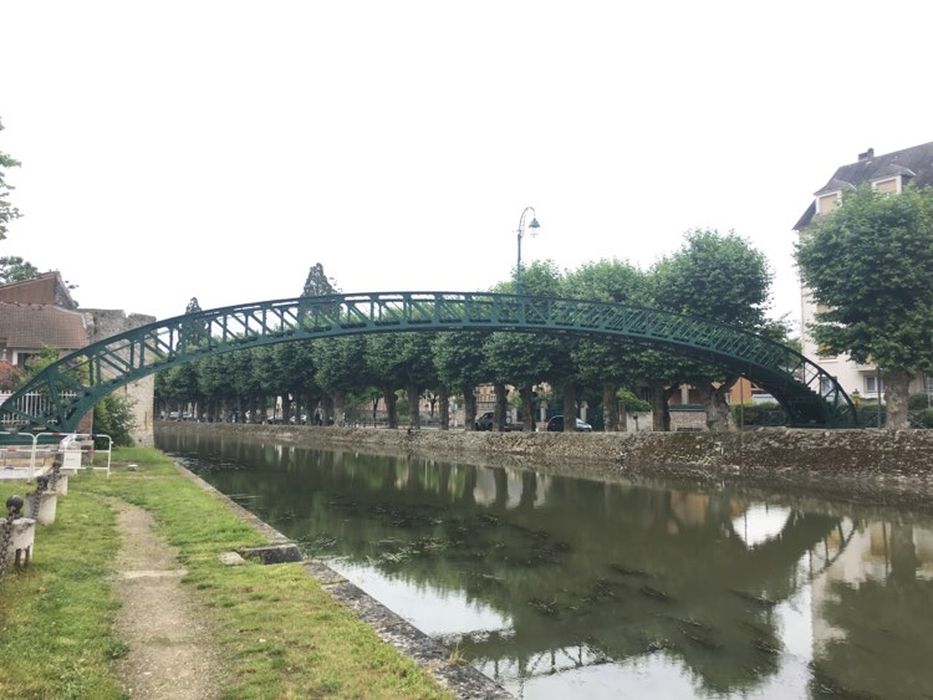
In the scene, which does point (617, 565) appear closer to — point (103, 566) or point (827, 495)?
point (103, 566)

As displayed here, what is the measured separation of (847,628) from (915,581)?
3654mm

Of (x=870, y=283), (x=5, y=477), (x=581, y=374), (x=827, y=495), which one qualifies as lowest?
(x=827, y=495)

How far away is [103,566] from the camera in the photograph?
31.6ft

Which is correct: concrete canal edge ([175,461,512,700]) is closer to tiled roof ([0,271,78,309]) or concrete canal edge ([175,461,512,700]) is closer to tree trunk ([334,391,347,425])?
tree trunk ([334,391,347,425])

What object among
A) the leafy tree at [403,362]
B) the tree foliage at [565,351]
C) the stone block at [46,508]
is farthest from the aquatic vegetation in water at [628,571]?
the leafy tree at [403,362]

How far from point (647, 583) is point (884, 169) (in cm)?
4799

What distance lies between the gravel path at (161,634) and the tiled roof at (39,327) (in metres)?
35.1

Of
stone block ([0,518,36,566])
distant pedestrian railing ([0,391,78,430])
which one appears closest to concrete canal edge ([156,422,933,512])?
distant pedestrian railing ([0,391,78,430])

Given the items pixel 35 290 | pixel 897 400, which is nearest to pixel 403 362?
pixel 897 400

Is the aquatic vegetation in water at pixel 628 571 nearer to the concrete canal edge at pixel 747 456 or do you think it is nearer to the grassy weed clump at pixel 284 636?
the grassy weed clump at pixel 284 636

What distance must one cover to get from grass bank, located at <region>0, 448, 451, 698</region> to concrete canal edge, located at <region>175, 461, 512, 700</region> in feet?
0.51

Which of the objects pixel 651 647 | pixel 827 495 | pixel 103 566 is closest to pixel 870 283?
pixel 827 495

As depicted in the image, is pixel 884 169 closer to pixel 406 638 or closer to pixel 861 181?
A: pixel 861 181

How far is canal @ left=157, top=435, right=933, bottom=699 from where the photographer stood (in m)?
7.90
